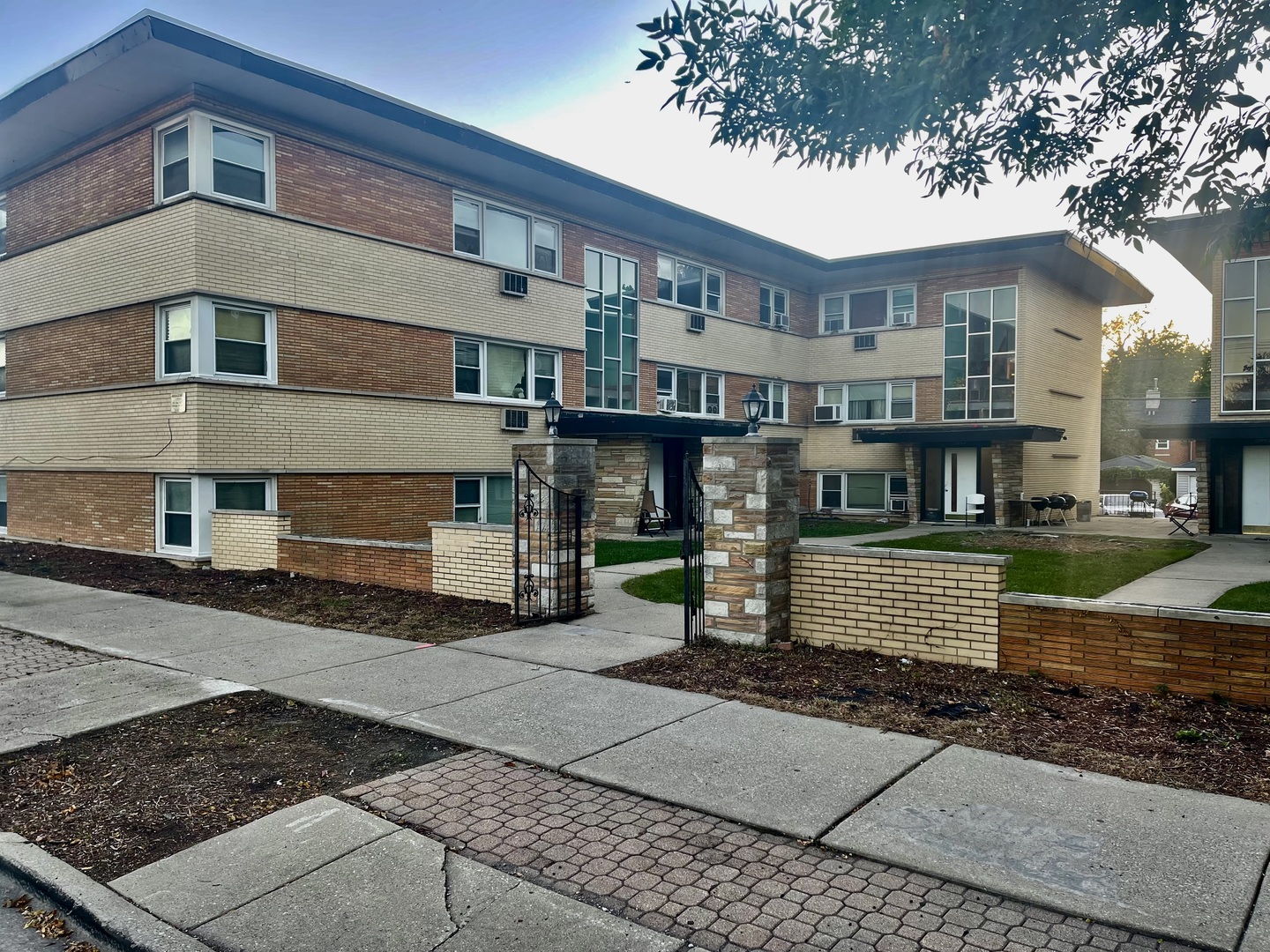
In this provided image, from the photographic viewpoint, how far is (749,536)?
8578 mm

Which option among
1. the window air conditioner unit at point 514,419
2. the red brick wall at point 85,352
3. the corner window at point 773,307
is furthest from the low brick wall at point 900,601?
the corner window at point 773,307

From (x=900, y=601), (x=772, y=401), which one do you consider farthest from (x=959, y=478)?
(x=900, y=601)

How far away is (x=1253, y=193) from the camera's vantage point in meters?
6.28

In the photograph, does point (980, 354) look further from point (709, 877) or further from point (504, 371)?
point (709, 877)

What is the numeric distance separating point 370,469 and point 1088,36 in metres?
15.5

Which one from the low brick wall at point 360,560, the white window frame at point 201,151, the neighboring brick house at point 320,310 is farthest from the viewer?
the neighboring brick house at point 320,310

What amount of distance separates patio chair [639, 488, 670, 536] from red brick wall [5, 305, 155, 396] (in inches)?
460

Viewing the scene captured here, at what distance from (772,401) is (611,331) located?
337 inches

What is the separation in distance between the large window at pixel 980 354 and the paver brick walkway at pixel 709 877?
27.1 meters

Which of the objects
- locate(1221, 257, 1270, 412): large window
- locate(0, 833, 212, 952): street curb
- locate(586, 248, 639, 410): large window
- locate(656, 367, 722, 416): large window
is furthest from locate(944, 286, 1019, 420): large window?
locate(0, 833, 212, 952): street curb

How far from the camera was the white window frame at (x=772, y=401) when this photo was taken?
31.0m

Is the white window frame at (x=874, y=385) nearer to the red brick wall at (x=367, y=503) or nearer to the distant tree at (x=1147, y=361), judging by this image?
the red brick wall at (x=367, y=503)

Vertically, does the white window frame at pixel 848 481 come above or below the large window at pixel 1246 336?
below

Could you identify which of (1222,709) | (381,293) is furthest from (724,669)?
(381,293)
